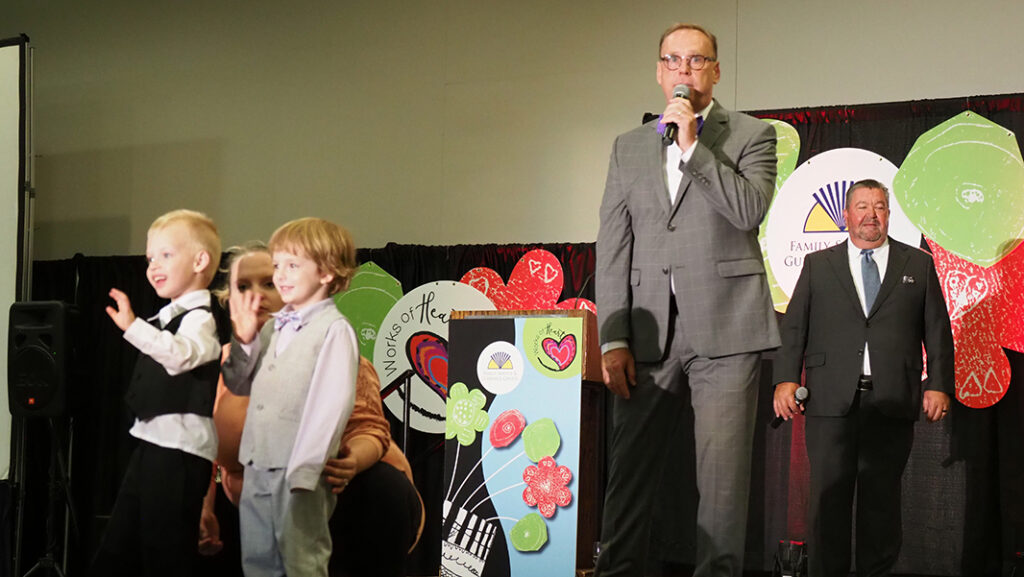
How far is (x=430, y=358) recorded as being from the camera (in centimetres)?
568

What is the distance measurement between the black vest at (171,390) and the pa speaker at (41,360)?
0.54 metres

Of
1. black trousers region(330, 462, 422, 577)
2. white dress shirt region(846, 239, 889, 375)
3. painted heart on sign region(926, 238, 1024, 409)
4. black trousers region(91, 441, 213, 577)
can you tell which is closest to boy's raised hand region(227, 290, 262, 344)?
black trousers region(91, 441, 213, 577)

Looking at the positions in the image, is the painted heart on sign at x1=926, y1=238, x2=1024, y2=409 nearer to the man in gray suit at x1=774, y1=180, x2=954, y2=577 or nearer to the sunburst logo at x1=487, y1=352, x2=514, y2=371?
the man in gray suit at x1=774, y1=180, x2=954, y2=577

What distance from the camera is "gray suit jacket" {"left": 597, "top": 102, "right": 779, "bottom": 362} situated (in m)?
2.50

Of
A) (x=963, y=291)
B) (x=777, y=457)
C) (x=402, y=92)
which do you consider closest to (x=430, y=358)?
(x=402, y=92)

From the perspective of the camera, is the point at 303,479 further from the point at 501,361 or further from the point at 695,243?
the point at 695,243

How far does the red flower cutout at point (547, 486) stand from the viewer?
3.29 metres

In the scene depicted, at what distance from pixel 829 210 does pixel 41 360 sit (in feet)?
11.9

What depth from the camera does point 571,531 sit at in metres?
3.26

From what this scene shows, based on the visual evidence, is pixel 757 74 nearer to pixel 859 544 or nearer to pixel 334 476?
pixel 859 544

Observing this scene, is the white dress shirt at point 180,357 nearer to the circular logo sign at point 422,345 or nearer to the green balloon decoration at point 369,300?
the circular logo sign at point 422,345

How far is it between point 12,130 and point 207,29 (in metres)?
2.18

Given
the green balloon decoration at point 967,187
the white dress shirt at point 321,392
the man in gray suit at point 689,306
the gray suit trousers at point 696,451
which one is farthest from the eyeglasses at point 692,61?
the green balloon decoration at point 967,187

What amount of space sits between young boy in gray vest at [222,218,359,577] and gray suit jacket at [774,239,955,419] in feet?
6.62
